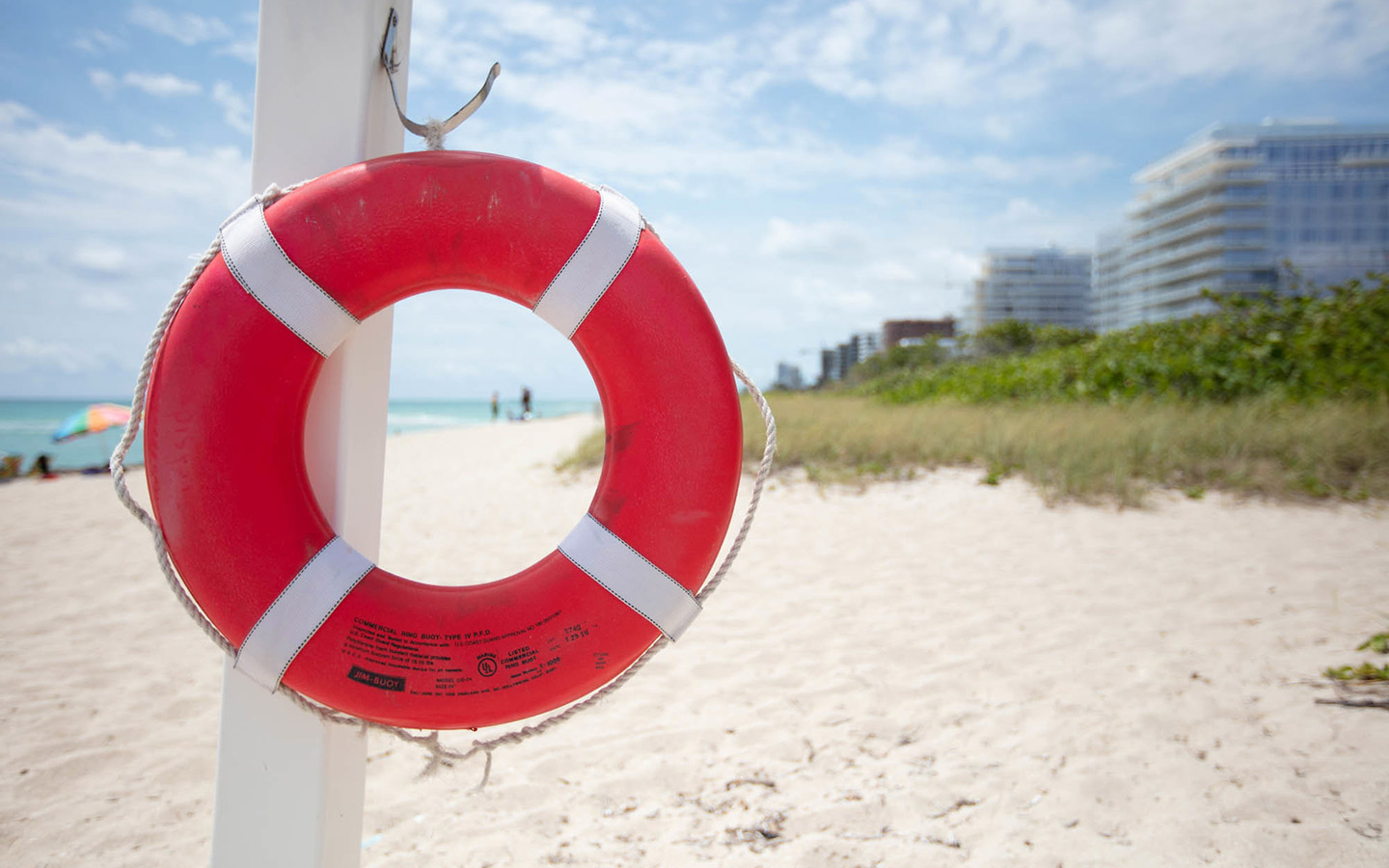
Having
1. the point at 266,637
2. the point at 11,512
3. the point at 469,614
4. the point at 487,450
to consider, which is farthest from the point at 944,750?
the point at 487,450

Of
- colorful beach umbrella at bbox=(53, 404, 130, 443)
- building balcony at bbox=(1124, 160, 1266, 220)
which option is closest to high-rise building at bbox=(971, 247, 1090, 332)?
building balcony at bbox=(1124, 160, 1266, 220)

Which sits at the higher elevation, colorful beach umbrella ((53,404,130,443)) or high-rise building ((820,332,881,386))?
high-rise building ((820,332,881,386))

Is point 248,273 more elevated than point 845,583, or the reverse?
point 248,273

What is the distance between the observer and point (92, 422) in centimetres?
870

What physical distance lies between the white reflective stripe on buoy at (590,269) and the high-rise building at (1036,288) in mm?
72949

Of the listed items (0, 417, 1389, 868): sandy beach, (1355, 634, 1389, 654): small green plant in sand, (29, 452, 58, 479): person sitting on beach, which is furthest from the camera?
(29, 452, 58, 479): person sitting on beach

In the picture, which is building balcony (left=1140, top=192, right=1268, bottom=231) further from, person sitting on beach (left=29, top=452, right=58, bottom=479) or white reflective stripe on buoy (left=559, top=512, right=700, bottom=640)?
white reflective stripe on buoy (left=559, top=512, right=700, bottom=640)

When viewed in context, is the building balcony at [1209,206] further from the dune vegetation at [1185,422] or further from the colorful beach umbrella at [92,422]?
the colorful beach umbrella at [92,422]

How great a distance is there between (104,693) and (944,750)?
238 centimetres

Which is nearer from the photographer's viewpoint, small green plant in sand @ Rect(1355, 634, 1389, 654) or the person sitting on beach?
small green plant in sand @ Rect(1355, 634, 1389, 654)

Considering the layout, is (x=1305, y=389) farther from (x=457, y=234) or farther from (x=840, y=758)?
(x=457, y=234)

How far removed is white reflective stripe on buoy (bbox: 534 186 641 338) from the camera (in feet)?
3.59

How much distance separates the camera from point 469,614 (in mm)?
1037

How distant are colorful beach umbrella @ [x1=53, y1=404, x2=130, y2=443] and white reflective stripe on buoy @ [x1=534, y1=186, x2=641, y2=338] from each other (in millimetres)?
9875
